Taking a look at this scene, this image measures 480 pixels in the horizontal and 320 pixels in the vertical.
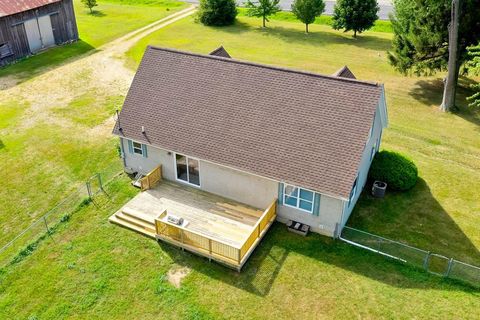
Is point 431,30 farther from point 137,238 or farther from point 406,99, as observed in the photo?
point 137,238

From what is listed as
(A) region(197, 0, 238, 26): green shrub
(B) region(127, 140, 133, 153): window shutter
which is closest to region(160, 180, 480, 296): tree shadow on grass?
(B) region(127, 140, 133, 153): window shutter

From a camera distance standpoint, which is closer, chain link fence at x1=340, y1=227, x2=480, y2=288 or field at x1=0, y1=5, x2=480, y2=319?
field at x1=0, y1=5, x2=480, y2=319

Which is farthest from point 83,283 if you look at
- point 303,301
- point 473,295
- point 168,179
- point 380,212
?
point 473,295

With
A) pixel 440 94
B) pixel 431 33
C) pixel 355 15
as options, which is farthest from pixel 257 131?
pixel 355 15

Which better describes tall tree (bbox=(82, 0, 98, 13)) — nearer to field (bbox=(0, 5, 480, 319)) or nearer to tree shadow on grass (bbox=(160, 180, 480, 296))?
field (bbox=(0, 5, 480, 319))

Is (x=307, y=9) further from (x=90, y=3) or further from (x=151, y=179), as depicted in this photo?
(x=151, y=179)
